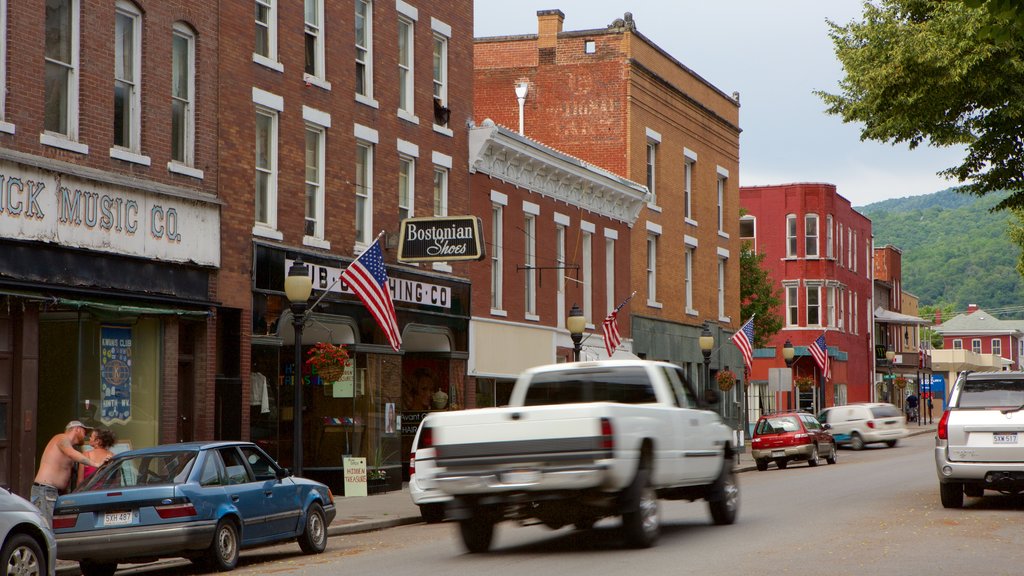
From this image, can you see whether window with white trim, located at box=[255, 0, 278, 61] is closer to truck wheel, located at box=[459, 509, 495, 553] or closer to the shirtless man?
the shirtless man

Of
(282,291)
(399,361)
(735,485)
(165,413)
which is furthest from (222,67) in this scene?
(735,485)

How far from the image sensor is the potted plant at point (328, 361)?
25.2 metres

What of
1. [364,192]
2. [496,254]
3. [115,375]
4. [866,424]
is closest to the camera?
[115,375]

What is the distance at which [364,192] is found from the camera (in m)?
28.9

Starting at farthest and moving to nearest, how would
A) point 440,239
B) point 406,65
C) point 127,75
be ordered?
point 406,65
point 440,239
point 127,75

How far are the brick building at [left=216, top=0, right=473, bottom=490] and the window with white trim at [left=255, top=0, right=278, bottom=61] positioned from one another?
0.09 ft

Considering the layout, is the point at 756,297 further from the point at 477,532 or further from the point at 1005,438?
the point at 477,532

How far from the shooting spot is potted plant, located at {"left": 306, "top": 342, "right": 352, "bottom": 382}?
2522cm

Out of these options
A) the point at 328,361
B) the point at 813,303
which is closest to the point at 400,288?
the point at 328,361

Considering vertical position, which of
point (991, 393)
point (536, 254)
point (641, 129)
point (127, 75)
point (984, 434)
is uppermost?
point (641, 129)

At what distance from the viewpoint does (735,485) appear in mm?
18656

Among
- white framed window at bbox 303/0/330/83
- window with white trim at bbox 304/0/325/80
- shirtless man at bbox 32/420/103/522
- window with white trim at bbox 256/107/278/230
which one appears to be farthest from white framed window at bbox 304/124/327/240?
shirtless man at bbox 32/420/103/522

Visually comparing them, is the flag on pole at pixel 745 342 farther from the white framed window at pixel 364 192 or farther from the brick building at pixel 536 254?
the white framed window at pixel 364 192

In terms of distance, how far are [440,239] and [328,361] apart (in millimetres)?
4293
